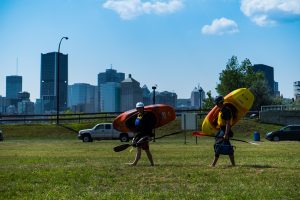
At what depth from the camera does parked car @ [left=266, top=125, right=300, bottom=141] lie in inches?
1816

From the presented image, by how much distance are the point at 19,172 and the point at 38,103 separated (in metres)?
168

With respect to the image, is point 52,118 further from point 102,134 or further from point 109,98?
point 109,98

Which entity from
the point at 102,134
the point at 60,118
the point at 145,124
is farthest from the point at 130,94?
the point at 145,124

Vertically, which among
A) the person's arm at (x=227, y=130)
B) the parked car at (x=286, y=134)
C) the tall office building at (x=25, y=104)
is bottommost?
the parked car at (x=286, y=134)

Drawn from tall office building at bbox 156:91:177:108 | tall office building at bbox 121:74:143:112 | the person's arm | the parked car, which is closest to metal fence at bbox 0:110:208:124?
the parked car

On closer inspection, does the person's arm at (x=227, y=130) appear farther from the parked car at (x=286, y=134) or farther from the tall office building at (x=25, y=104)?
the tall office building at (x=25, y=104)

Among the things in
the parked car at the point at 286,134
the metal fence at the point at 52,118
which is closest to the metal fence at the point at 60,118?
the metal fence at the point at 52,118

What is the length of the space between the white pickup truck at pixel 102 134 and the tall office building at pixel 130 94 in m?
75.4

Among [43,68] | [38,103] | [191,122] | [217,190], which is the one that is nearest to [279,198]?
[217,190]

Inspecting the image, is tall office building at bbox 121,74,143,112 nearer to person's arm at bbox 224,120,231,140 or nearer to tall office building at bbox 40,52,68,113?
tall office building at bbox 40,52,68,113

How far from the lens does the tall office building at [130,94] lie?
406 ft

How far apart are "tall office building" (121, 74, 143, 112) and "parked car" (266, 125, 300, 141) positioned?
7623 cm

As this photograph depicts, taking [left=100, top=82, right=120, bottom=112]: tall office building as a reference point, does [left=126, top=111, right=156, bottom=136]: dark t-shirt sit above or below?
below

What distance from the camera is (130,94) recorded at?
12425 cm
